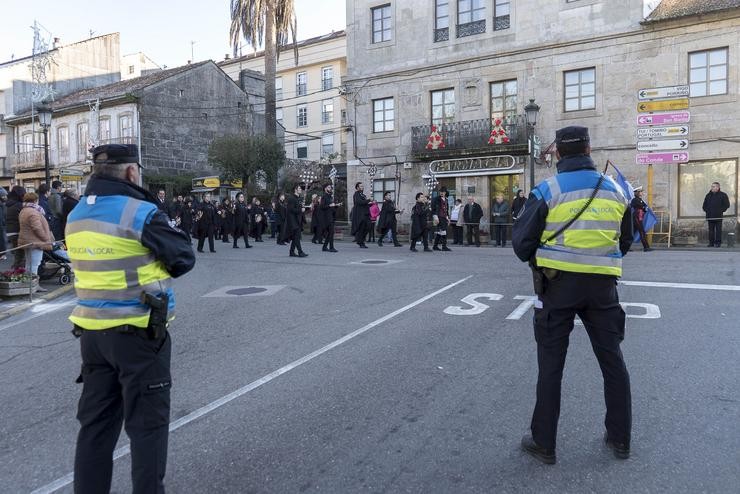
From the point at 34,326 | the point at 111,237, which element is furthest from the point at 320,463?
the point at 34,326

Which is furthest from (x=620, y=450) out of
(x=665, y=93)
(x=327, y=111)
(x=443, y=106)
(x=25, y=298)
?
(x=327, y=111)

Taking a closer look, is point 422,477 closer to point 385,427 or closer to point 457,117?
point 385,427

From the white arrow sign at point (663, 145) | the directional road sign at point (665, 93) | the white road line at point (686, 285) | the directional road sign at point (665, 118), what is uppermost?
the directional road sign at point (665, 93)

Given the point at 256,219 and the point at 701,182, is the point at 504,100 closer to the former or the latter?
the point at 701,182

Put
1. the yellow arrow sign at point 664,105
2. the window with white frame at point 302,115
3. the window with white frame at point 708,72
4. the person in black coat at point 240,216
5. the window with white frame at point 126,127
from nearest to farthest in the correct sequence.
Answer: the yellow arrow sign at point 664,105 < the person in black coat at point 240,216 < the window with white frame at point 708,72 < the window with white frame at point 126,127 < the window with white frame at point 302,115

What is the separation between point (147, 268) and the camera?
285 cm

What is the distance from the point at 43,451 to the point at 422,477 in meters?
2.32

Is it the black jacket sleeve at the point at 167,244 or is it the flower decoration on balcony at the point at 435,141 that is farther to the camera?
the flower decoration on balcony at the point at 435,141

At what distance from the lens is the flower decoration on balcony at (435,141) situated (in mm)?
24312

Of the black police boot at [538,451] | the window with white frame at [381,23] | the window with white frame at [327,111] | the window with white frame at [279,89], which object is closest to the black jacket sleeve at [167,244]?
the black police boot at [538,451]

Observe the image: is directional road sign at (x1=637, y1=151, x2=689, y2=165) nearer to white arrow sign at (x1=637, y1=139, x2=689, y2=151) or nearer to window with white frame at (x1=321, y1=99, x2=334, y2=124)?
white arrow sign at (x1=637, y1=139, x2=689, y2=151)

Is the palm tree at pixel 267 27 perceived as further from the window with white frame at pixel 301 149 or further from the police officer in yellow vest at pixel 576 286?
the police officer in yellow vest at pixel 576 286

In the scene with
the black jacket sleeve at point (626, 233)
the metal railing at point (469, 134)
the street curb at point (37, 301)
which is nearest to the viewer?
the black jacket sleeve at point (626, 233)

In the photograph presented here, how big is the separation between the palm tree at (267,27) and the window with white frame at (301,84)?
50.3 feet
